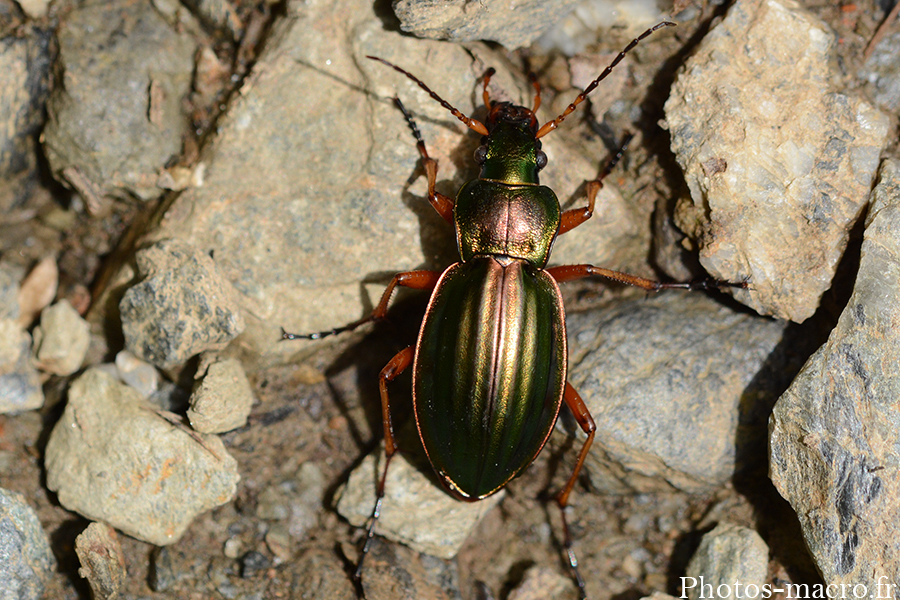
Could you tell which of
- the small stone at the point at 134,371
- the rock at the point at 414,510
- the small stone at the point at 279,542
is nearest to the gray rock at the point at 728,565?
the rock at the point at 414,510

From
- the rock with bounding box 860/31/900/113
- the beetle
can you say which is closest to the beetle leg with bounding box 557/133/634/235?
the beetle

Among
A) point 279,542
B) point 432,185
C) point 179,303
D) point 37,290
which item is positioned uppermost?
point 432,185

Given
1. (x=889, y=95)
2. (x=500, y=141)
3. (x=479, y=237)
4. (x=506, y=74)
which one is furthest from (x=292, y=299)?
(x=889, y=95)

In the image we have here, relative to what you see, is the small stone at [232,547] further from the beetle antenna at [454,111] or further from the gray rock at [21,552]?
the beetle antenna at [454,111]

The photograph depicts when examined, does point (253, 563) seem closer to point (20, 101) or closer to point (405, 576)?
point (405, 576)

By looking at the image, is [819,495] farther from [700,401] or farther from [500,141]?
[500,141]

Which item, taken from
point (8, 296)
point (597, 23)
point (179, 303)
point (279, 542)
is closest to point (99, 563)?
point (279, 542)
